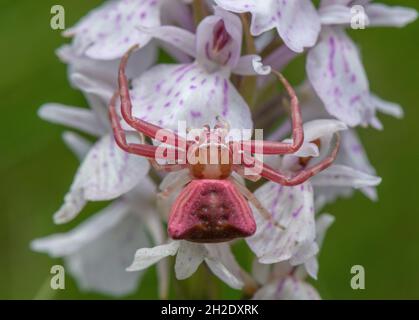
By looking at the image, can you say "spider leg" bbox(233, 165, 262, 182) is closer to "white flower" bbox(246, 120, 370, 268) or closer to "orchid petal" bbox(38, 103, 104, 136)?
"white flower" bbox(246, 120, 370, 268)

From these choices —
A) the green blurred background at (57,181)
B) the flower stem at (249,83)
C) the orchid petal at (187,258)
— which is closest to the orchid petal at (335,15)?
the flower stem at (249,83)

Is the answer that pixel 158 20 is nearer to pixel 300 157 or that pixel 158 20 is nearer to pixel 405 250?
pixel 300 157

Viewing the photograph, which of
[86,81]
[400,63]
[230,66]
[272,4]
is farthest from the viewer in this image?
[400,63]

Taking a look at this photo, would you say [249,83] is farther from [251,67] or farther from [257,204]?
[257,204]

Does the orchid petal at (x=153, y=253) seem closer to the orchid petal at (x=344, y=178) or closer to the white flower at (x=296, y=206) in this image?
the white flower at (x=296, y=206)

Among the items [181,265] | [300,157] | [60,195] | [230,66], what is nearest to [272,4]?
[230,66]

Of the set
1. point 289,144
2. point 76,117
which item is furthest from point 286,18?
point 76,117
